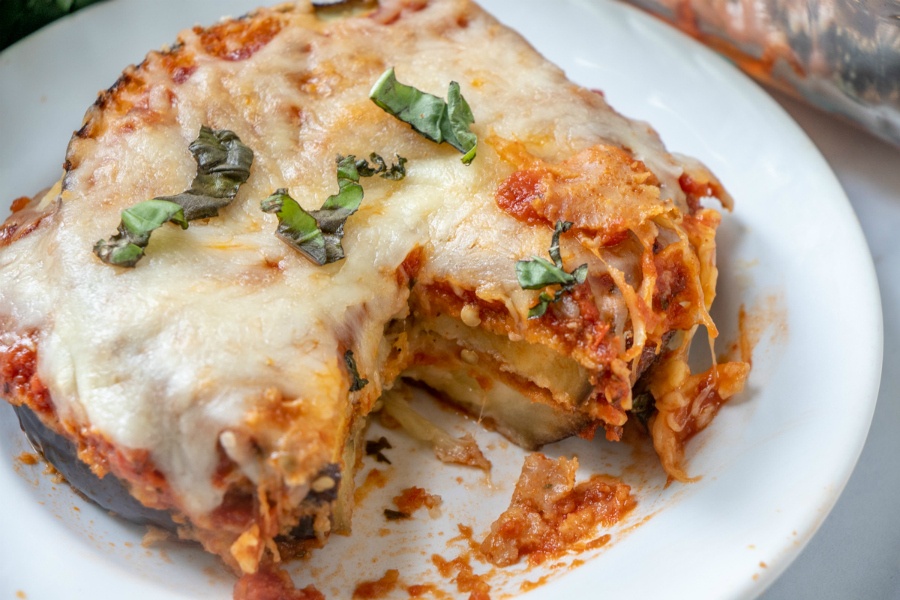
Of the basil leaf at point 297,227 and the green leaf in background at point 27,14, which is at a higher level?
the green leaf in background at point 27,14

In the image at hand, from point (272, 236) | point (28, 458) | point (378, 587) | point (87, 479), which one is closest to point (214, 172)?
point (272, 236)

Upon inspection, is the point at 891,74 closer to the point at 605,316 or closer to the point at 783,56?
the point at 783,56

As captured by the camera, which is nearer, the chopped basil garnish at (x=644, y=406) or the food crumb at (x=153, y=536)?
the food crumb at (x=153, y=536)

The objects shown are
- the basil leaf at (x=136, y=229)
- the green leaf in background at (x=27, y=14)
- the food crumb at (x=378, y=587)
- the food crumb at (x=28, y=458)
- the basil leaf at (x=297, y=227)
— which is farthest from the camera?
the green leaf in background at (x=27, y=14)

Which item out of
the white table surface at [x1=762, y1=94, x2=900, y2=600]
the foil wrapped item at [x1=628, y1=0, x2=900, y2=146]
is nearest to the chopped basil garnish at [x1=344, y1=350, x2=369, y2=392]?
the white table surface at [x1=762, y1=94, x2=900, y2=600]

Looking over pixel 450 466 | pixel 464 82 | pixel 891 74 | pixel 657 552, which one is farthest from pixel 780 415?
pixel 891 74

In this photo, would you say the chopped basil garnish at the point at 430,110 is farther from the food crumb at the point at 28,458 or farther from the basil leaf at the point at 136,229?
the food crumb at the point at 28,458


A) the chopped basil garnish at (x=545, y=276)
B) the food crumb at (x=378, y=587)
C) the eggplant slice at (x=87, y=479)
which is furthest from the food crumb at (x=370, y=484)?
the chopped basil garnish at (x=545, y=276)
